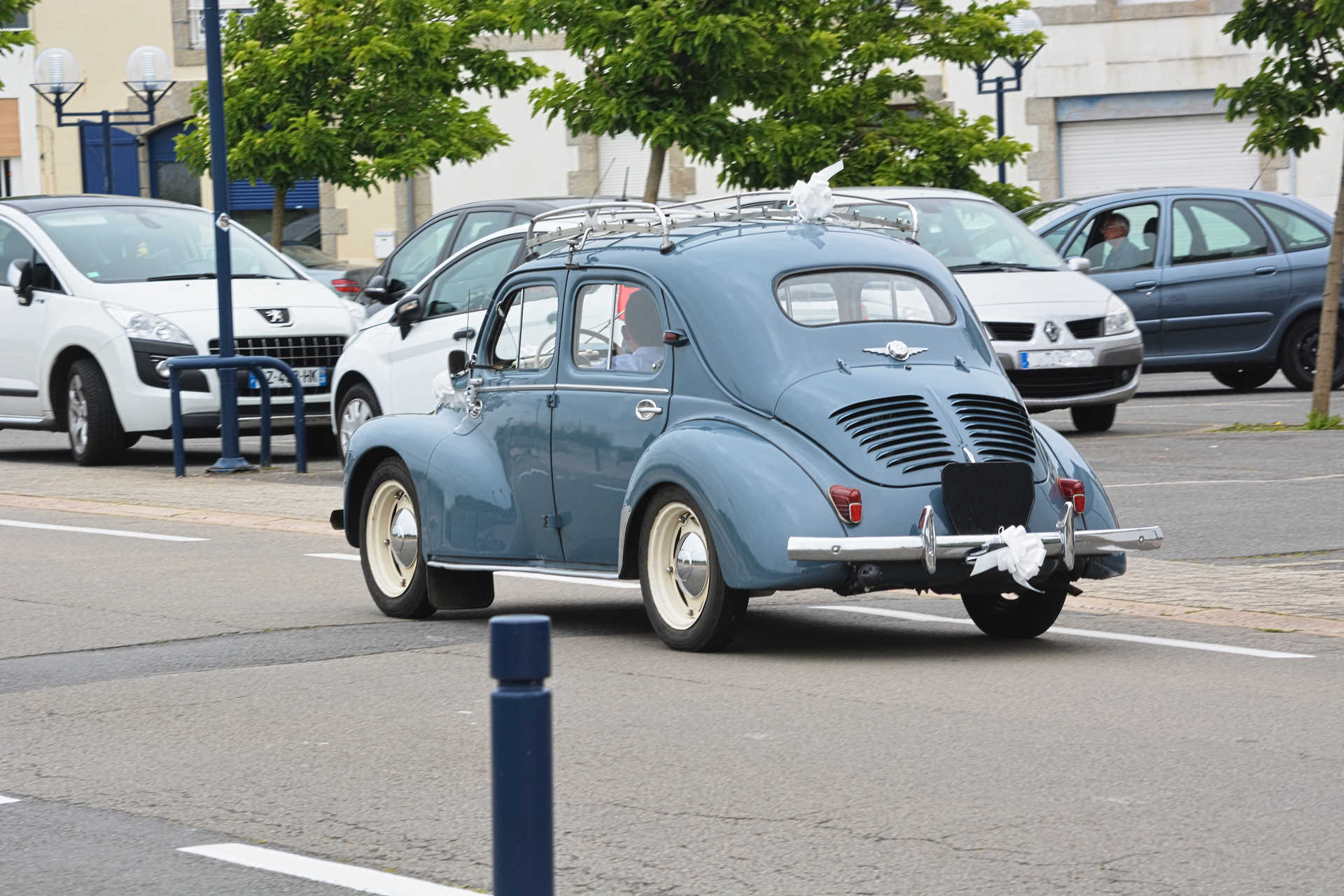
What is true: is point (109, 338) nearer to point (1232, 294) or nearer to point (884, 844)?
point (1232, 294)

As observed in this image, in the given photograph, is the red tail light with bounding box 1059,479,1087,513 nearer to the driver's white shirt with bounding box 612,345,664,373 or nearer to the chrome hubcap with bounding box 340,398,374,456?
the driver's white shirt with bounding box 612,345,664,373

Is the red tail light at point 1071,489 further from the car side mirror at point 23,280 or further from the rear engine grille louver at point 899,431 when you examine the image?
the car side mirror at point 23,280

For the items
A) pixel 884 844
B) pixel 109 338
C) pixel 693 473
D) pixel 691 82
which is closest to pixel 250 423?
pixel 109 338

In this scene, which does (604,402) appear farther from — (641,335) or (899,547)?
(899,547)

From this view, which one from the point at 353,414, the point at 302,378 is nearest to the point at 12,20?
the point at 302,378

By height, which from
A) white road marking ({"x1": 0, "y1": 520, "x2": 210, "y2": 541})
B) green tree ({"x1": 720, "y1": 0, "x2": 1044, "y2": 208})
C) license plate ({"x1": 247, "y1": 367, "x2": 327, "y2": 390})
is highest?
green tree ({"x1": 720, "y1": 0, "x2": 1044, "y2": 208})

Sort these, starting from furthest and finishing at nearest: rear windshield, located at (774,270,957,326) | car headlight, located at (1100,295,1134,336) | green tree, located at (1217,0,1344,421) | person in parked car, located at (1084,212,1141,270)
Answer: person in parked car, located at (1084,212,1141,270), car headlight, located at (1100,295,1134,336), green tree, located at (1217,0,1344,421), rear windshield, located at (774,270,957,326)

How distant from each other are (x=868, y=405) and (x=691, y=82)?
13.6 metres

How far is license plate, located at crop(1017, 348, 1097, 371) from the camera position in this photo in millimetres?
16969

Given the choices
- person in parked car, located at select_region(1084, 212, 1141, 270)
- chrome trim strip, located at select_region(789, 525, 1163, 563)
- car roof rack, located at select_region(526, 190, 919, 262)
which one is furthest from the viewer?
person in parked car, located at select_region(1084, 212, 1141, 270)

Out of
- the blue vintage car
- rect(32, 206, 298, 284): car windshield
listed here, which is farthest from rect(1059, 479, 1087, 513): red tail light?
rect(32, 206, 298, 284): car windshield

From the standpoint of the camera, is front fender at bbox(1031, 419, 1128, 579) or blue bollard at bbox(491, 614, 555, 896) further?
front fender at bbox(1031, 419, 1128, 579)

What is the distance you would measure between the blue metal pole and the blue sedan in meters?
7.36

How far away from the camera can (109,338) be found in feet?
57.9
